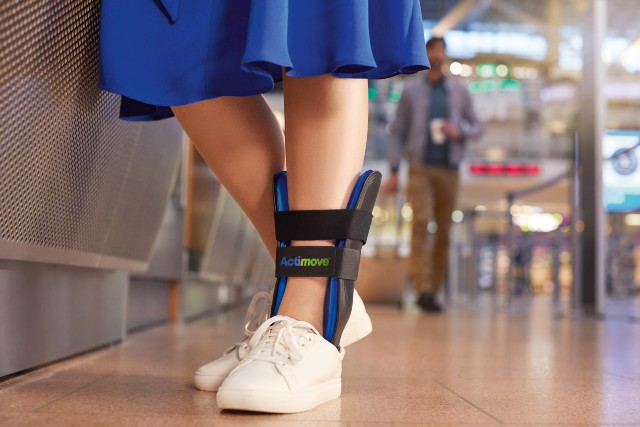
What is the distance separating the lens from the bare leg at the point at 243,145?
1079 mm

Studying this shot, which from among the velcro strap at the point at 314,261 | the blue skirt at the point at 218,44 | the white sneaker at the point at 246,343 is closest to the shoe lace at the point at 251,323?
the white sneaker at the point at 246,343

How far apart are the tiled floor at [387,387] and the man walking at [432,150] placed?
2173 mm

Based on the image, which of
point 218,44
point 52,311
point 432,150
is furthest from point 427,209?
point 218,44

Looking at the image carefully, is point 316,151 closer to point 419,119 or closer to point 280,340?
point 280,340

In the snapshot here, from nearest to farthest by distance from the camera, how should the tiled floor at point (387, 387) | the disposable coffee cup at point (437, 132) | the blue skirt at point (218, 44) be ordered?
the tiled floor at point (387, 387), the blue skirt at point (218, 44), the disposable coffee cup at point (437, 132)

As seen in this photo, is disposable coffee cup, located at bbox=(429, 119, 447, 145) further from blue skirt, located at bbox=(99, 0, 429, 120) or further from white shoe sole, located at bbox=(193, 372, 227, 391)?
white shoe sole, located at bbox=(193, 372, 227, 391)

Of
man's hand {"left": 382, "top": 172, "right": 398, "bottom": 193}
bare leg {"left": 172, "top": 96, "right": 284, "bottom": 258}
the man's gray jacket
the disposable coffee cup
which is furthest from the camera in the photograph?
man's hand {"left": 382, "top": 172, "right": 398, "bottom": 193}

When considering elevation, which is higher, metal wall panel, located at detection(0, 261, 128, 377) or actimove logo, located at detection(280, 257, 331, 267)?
actimove logo, located at detection(280, 257, 331, 267)

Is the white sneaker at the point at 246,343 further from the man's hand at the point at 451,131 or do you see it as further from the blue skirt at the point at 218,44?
the man's hand at the point at 451,131

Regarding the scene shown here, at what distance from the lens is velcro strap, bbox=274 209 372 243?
3.28 feet

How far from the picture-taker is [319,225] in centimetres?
100

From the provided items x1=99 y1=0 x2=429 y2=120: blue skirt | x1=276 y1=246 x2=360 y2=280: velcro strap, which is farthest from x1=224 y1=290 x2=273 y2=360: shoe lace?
x1=99 y1=0 x2=429 y2=120: blue skirt

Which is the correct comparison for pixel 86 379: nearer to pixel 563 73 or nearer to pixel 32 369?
pixel 32 369

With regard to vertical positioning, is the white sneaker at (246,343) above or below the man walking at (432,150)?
below
